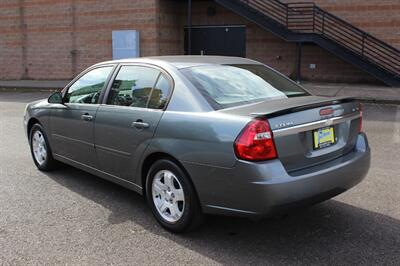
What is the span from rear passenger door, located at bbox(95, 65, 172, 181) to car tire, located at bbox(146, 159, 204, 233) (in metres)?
0.29

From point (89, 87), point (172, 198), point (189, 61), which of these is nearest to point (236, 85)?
point (189, 61)

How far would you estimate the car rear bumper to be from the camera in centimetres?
352

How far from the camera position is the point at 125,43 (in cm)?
1992

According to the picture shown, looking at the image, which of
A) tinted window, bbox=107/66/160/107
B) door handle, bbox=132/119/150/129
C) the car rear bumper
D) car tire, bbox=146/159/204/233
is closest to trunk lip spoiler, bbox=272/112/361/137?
the car rear bumper

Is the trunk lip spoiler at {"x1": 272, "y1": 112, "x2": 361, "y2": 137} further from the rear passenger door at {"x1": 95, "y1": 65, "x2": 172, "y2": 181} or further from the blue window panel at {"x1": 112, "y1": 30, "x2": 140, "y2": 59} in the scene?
the blue window panel at {"x1": 112, "y1": 30, "x2": 140, "y2": 59}

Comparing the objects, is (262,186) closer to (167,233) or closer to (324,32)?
(167,233)

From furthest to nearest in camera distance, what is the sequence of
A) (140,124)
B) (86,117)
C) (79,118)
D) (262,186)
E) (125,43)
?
1. (125,43)
2. (79,118)
3. (86,117)
4. (140,124)
5. (262,186)

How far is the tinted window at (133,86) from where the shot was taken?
457 centimetres

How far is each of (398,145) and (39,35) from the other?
19634 millimetres

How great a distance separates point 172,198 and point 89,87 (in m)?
1.94

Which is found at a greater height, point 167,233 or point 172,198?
point 172,198

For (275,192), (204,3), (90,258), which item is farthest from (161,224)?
(204,3)

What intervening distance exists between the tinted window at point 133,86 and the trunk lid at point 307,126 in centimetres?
103

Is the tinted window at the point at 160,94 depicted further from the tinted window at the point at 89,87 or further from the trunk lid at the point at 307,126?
the tinted window at the point at 89,87
